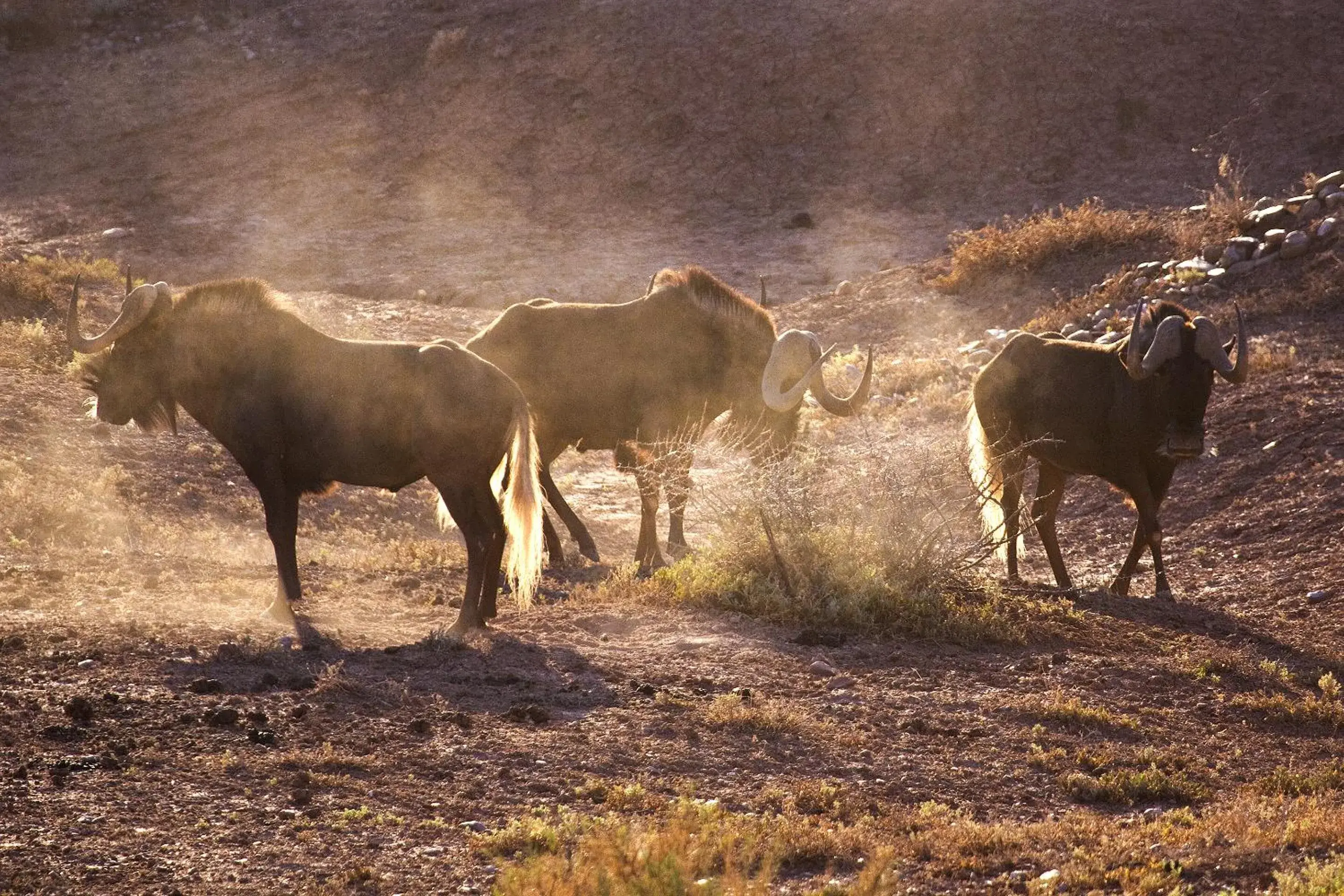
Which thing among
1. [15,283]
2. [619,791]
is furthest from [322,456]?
[15,283]

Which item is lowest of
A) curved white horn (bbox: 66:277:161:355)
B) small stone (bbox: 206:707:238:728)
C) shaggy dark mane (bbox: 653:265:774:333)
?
small stone (bbox: 206:707:238:728)

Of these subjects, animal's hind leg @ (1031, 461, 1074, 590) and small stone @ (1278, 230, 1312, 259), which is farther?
small stone @ (1278, 230, 1312, 259)

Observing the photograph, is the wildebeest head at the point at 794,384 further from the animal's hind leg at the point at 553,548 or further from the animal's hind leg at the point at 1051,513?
the animal's hind leg at the point at 553,548

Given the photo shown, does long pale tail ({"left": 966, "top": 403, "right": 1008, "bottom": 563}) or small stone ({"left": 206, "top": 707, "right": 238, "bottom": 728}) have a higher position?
long pale tail ({"left": 966, "top": 403, "right": 1008, "bottom": 563})

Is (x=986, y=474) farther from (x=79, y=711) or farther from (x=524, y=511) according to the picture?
(x=79, y=711)

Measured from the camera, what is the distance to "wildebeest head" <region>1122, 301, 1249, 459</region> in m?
11.0

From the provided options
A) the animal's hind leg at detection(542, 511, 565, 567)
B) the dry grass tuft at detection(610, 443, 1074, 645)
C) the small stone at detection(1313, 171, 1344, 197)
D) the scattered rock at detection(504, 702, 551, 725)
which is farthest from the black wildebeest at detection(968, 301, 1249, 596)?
the small stone at detection(1313, 171, 1344, 197)

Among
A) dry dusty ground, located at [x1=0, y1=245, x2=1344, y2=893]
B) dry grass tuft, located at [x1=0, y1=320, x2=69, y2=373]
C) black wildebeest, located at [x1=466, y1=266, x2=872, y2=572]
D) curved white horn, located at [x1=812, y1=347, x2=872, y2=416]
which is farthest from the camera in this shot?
dry grass tuft, located at [x1=0, y1=320, x2=69, y2=373]

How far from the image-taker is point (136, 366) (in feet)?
34.1

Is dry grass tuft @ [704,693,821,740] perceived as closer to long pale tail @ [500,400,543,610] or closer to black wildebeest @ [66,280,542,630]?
black wildebeest @ [66,280,542,630]

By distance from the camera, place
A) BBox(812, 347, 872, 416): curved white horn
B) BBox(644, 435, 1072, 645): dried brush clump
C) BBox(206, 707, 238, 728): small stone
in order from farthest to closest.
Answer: BBox(812, 347, 872, 416): curved white horn → BBox(644, 435, 1072, 645): dried brush clump → BBox(206, 707, 238, 728): small stone

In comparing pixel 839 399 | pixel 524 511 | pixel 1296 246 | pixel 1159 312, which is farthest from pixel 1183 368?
pixel 1296 246

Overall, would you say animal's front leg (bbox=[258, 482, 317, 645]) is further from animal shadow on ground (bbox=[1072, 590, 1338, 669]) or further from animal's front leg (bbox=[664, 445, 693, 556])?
animal shadow on ground (bbox=[1072, 590, 1338, 669])

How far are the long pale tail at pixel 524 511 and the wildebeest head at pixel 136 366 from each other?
2.63 metres
